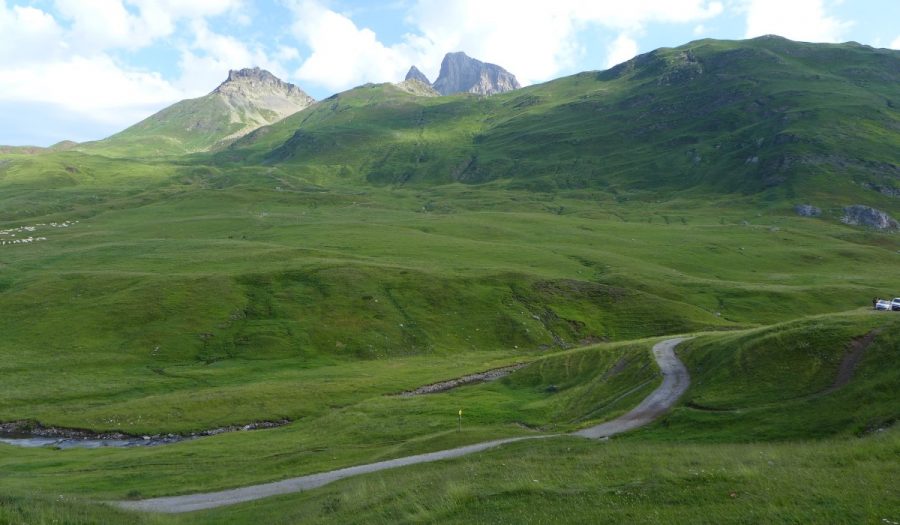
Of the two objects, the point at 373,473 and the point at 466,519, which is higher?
the point at 466,519

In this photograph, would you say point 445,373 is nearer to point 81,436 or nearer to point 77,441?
point 81,436

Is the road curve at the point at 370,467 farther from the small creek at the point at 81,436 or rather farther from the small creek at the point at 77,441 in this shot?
the small creek at the point at 77,441

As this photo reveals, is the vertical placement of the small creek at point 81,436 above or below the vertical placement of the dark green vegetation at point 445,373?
below

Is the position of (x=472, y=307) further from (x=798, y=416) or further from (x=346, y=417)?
(x=798, y=416)

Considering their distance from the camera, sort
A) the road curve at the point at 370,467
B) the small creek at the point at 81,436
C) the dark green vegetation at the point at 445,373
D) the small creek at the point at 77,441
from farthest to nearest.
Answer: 1. the small creek at the point at 81,436
2. the small creek at the point at 77,441
3. the road curve at the point at 370,467
4. the dark green vegetation at the point at 445,373

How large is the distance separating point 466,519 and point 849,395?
100 ft

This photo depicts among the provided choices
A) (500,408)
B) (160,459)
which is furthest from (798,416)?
(160,459)

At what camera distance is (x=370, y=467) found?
43438 mm

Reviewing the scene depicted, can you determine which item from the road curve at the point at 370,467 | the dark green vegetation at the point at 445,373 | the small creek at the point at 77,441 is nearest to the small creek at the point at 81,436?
the small creek at the point at 77,441

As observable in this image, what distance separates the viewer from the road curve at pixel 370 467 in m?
38.7

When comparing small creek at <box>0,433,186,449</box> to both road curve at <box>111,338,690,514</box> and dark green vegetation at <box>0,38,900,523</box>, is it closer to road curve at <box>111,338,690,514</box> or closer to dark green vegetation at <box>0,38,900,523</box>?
dark green vegetation at <box>0,38,900,523</box>

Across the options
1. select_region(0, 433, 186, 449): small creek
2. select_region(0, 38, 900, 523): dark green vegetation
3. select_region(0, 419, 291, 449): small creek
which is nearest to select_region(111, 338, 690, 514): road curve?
select_region(0, 38, 900, 523): dark green vegetation

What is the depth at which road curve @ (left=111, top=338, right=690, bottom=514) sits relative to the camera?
38.7 m

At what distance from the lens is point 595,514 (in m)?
21.4
